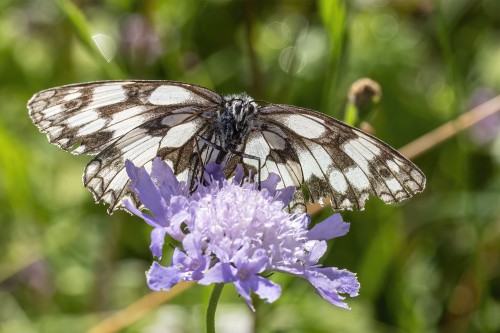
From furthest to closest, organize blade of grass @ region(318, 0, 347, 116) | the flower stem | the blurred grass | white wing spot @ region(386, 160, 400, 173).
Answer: the blurred grass
blade of grass @ region(318, 0, 347, 116)
white wing spot @ region(386, 160, 400, 173)
the flower stem

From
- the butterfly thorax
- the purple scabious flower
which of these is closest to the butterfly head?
the butterfly thorax

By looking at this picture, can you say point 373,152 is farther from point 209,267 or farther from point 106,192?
point 106,192

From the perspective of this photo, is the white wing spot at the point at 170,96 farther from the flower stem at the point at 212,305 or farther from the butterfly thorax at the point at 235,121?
the flower stem at the point at 212,305

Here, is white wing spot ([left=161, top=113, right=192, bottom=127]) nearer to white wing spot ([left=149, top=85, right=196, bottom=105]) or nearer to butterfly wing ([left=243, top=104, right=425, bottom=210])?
white wing spot ([left=149, top=85, right=196, bottom=105])

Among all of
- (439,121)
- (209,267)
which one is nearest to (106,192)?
(209,267)

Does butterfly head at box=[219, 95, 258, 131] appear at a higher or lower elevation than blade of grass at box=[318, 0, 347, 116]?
lower

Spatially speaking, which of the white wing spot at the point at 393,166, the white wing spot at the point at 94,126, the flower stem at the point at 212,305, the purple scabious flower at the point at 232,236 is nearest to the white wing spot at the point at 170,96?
the white wing spot at the point at 94,126
